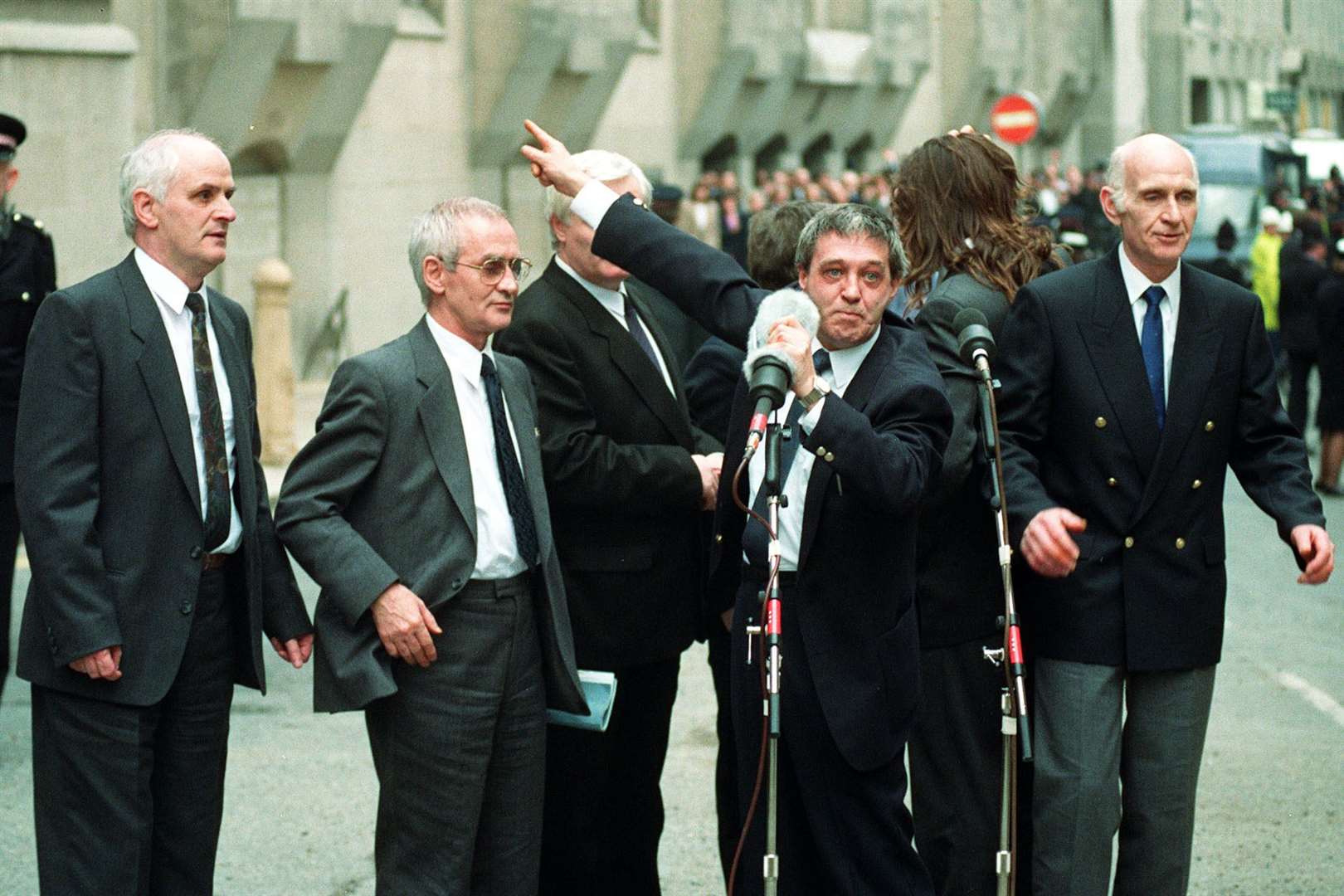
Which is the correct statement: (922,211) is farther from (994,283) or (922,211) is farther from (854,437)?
(854,437)

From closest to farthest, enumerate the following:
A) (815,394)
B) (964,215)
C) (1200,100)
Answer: (815,394) < (964,215) < (1200,100)

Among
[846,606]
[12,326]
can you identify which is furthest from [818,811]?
[12,326]

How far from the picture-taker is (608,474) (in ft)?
18.2

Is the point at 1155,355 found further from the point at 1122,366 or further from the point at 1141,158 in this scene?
the point at 1141,158

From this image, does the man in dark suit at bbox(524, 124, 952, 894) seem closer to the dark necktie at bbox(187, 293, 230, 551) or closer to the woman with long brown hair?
the woman with long brown hair

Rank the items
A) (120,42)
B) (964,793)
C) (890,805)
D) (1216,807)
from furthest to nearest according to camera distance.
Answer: (120,42) < (1216,807) < (964,793) < (890,805)

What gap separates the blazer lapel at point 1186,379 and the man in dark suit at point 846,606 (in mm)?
559

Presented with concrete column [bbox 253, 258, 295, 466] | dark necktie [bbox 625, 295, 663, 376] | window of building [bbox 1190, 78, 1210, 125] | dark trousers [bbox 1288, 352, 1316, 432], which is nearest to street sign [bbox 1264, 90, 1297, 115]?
window of building [bbox 1190, 78, 1210, 125]

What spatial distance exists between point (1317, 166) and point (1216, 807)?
4372 cm

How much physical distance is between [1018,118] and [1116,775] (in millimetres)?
24135

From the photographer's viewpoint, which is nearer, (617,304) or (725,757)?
(617,304)

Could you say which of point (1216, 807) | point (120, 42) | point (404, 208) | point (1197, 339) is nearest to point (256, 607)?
point (1197, 339)

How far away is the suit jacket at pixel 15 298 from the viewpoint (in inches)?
306

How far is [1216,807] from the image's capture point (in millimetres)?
7629
